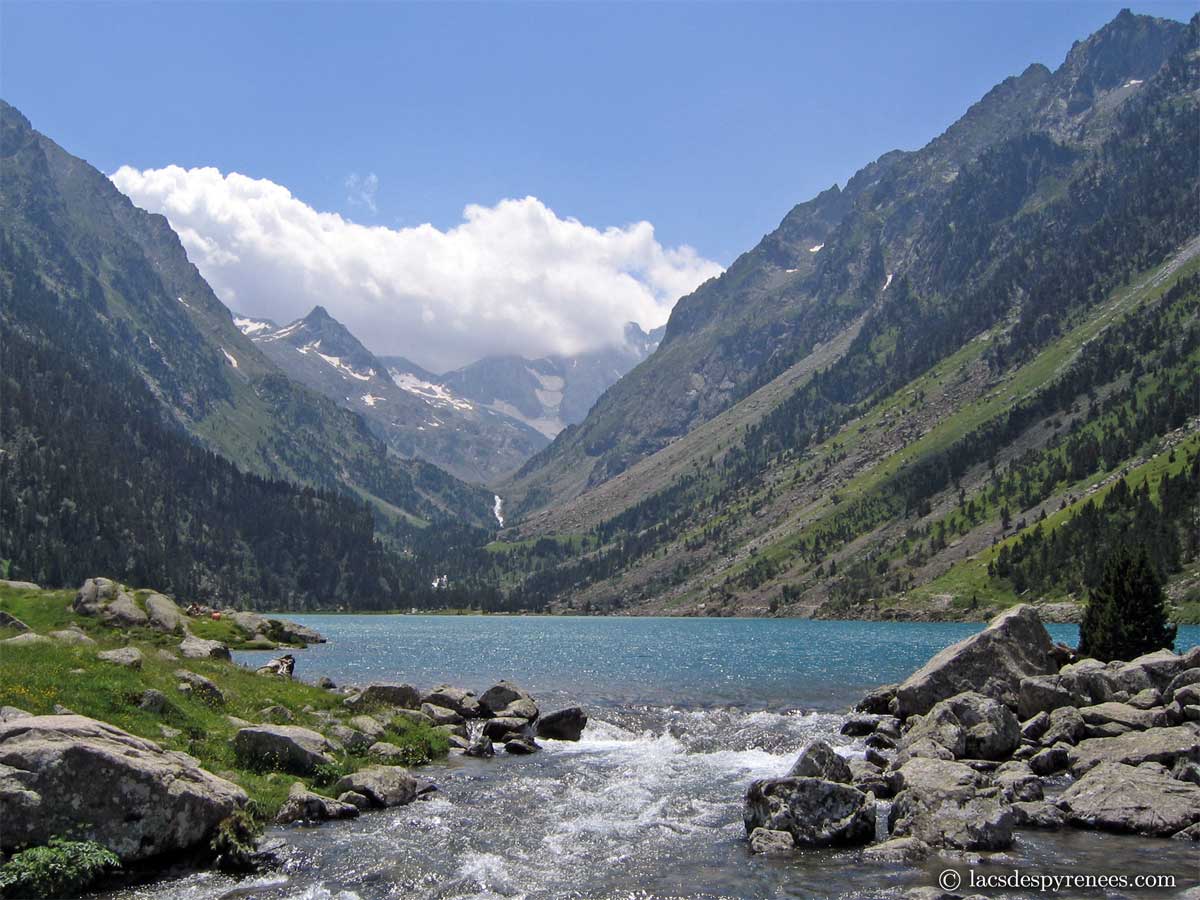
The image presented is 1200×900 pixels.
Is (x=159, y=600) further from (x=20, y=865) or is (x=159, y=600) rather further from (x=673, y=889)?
(x=673, y=889)

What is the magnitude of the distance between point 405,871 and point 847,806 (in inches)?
528

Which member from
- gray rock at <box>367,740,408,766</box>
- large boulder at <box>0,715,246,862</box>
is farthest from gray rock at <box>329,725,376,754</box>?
large boulder at <box>0,715,246,862</box>

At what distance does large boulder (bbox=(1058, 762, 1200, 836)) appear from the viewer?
2462cm

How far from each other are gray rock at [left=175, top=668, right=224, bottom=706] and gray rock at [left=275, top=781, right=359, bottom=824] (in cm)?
960

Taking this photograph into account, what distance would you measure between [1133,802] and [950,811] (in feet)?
19.3

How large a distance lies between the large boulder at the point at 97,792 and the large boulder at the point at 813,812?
53.1 feet

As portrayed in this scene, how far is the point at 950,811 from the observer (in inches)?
990

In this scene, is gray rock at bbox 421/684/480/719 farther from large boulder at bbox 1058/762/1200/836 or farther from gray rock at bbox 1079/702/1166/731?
large boulder at bbox 1058/762/1200/836

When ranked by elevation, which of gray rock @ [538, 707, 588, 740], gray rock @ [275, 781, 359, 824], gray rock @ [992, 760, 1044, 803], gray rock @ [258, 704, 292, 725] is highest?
gray rock @ [992, 760, 1044, 803]

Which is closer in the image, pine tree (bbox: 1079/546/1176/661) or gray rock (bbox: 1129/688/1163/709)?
gray rock (bbox: 1129/688/1163/709)

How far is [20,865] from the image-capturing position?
19.2 meters

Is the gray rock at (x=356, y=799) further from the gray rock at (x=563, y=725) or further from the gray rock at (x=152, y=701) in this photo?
the gray rock at (x=563, y=725)

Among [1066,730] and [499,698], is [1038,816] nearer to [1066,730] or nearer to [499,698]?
[1066,730]

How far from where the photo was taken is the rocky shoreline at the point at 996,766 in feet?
81.4
